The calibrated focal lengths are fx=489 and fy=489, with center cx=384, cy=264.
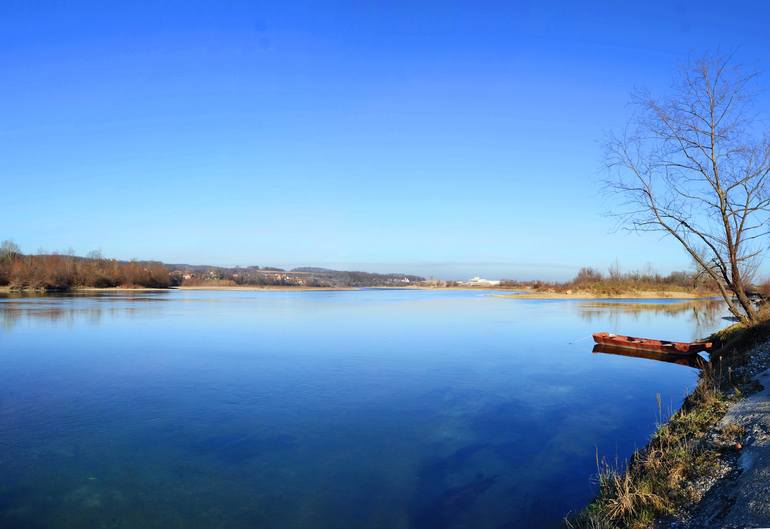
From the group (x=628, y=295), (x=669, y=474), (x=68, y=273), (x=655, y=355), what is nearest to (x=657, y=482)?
(x=669, y=474)

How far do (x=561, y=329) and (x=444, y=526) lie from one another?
2359 cm

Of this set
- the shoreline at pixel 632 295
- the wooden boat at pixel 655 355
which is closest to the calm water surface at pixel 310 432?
the wooden boat at pixel 655 355

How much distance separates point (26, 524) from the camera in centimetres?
544

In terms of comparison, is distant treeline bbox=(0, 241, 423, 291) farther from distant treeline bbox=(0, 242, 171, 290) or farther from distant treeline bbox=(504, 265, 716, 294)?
distant treeline bbox=(504, 265, 716, 294)

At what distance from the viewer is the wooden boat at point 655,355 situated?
1768cm

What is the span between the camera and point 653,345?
64.3 ft

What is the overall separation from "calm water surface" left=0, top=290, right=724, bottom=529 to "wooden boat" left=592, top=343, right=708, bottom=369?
3.24 ft

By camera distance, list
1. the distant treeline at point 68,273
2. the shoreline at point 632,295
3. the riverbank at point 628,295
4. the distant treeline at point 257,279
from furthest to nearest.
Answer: the distant treeline at point 257,279, the riverbank at point 628,295, the shoreline at point 632,295, the distant treeline at point 68,273

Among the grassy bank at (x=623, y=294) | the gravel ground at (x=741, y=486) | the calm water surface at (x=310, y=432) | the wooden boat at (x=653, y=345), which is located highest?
the grassy bank at (x=623, y=294)

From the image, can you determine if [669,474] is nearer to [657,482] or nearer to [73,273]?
[657,482]

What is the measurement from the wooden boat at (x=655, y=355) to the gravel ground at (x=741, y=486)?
12.3 metres

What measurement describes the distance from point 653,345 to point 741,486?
16.7 m

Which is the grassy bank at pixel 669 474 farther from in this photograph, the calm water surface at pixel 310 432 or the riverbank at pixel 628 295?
the riverbank at pixel 628 295

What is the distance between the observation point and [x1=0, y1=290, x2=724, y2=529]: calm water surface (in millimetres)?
6012
